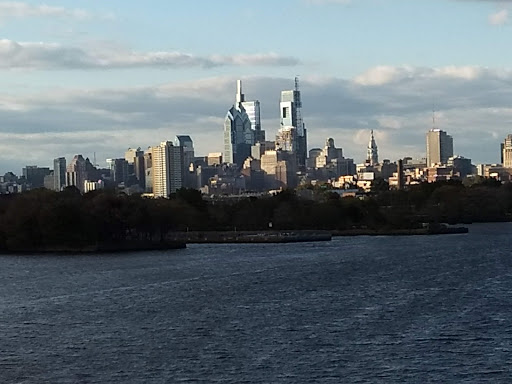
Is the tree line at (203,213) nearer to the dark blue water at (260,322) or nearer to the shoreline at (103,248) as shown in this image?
the shoreline at (103,248)

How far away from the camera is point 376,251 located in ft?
174

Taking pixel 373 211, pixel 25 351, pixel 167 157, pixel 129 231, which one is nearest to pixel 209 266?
pixel 129 231

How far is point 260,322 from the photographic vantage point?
25969mm

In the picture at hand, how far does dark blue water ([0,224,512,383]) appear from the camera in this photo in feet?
66.1

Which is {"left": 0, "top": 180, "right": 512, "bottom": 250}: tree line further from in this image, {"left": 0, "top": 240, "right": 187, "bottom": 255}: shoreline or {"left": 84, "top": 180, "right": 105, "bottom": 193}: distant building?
{"left": 84, "top": 180, "right": 105, "bottom": 193}: distant building

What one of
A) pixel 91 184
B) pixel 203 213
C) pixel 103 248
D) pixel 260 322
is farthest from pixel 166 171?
pixel 260 322

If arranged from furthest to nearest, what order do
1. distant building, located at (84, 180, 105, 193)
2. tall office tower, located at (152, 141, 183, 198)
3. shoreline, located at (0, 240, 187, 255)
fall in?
tall office tower, located at (152, 141, 183, 198)
distant building, located at (84, 180, 105, 193)
shoreline, located at (0, 240, 187, 255)

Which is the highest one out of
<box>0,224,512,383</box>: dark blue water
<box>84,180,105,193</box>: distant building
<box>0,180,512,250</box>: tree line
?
<box>84,180,105,193</box>: distant building

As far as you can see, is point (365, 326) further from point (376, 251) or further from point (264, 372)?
point (376, 251)

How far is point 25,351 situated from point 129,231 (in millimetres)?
38979

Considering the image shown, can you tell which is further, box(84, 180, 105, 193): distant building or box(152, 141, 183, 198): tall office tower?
box(152, 141, 183, 198): tall office tower

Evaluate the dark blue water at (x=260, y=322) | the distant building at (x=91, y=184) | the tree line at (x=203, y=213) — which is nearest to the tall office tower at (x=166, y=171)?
the distant building at (x=91, y=184)

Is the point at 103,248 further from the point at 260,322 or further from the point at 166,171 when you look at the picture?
the point at 166,171

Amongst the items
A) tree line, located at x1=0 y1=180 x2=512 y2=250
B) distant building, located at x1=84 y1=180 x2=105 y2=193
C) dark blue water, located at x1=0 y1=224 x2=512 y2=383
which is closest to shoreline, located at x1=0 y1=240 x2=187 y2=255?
tree line, located at x1=0 y1=180 x2=512 y2=250
